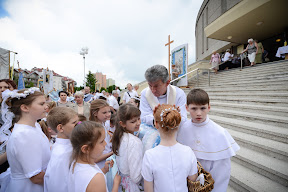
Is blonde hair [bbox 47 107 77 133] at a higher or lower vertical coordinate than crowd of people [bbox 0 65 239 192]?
higher

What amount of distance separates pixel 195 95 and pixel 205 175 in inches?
32.1

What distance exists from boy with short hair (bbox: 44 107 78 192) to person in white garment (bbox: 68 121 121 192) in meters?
0.19

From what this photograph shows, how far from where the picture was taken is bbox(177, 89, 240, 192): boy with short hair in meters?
1.43

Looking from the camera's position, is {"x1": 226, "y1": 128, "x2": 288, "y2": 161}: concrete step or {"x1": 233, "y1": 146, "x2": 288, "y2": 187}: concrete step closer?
{"x1": 233, "y1": 146, "x2": 288, "y2": 187}: concrete step

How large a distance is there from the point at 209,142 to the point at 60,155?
1.57 metres

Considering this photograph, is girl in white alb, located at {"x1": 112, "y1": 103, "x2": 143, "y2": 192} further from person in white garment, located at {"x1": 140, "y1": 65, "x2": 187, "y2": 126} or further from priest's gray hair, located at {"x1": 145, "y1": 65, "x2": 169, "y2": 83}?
priest's gray hair, located at {"x1": 145, "y1": 65, "x2": 169, "y2": 83}

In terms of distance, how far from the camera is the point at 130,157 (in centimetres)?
146

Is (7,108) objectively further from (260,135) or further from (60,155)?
(260,135)

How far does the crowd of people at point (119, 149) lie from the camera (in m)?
1.22

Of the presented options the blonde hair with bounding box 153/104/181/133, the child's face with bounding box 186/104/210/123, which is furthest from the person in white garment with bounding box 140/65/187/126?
the blonde hair with bounding box 153/104/181/133

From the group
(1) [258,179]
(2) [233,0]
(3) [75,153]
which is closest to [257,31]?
(2) [233,0]

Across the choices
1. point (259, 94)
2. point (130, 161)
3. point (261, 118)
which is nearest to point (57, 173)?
point (130, 161)

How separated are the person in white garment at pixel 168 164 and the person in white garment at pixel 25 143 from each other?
107 cm

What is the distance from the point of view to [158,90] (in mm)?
1940
